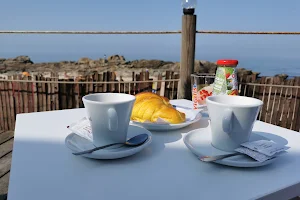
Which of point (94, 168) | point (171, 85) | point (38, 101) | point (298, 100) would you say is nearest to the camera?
point (94, 168)

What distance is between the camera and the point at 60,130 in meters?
0.80

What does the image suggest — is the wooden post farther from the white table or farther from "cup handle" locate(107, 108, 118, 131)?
"cup handle" locate(107, 108, 118, 131)

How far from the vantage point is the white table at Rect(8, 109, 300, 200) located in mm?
464

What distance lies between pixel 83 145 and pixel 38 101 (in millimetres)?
2726

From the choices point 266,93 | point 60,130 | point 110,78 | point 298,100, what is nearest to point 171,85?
point 110,78

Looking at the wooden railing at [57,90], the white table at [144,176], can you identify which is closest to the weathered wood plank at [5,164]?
the wooden railing at [57,90]

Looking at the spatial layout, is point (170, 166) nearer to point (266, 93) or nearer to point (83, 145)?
point (83, 145)

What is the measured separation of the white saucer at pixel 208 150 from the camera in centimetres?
54

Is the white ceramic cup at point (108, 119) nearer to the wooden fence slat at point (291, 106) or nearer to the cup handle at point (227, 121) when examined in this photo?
the cup handle at point (227, 121)

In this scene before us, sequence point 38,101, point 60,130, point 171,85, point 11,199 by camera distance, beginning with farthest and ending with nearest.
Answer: point 38,101
point 171,85
point 60,130
point 11,199

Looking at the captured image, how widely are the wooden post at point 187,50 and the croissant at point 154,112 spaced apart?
1037 millimetres

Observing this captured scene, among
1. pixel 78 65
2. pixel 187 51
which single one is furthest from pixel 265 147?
pixel 78 65

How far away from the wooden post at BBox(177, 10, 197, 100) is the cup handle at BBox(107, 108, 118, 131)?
1.34 m

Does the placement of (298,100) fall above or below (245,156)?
below
